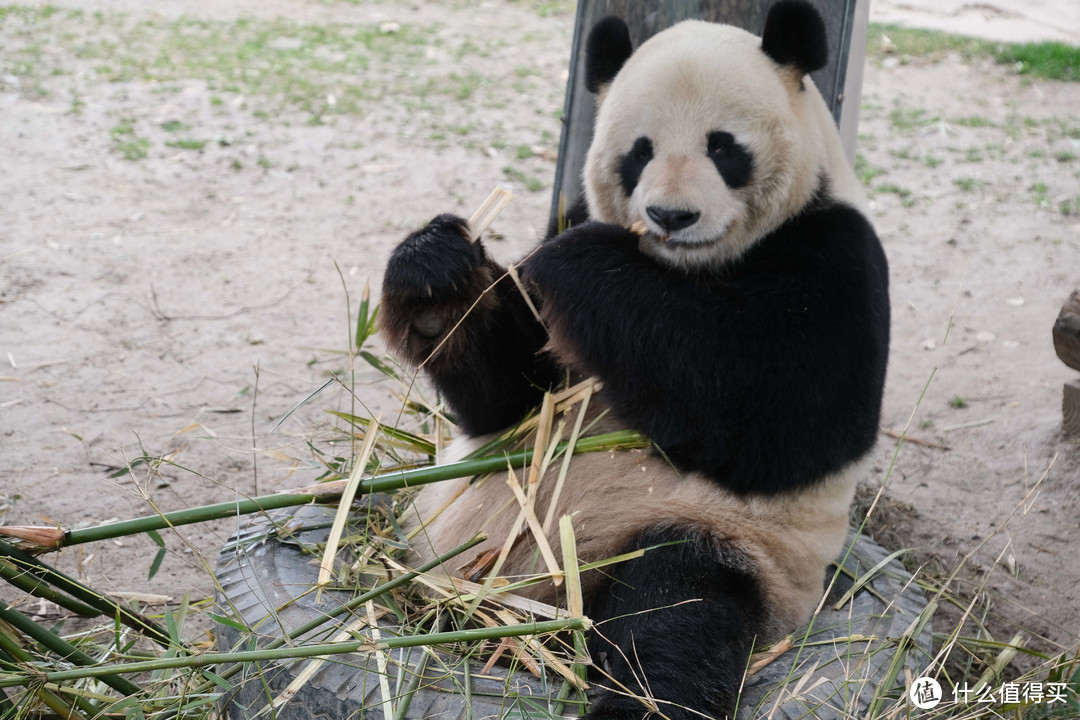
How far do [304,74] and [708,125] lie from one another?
756 cm

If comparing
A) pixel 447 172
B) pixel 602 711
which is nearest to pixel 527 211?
pixel 447 172

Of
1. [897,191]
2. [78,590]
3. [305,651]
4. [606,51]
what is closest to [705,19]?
[606,51]

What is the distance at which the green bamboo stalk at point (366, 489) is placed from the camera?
2.59m

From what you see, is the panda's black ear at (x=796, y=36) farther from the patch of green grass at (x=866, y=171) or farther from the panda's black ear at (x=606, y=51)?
the patch of green grass at (x=866, y=171)

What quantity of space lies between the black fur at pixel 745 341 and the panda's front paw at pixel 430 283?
10.0 inches

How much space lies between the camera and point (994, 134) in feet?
28.2

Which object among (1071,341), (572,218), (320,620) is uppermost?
(572,218)

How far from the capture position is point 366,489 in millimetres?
2926

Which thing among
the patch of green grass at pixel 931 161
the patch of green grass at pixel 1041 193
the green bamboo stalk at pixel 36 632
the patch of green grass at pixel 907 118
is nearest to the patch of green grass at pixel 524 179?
the patch of green grass at pixel 931 161

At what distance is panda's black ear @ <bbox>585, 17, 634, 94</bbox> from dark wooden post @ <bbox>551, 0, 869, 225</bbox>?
0.41m

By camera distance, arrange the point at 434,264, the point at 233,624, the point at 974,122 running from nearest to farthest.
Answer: the point at 233,624
the point at 434,264
the point at 974,122

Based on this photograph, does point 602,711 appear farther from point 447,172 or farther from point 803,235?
point 447,172

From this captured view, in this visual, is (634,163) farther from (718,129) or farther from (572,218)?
→ (572,218)

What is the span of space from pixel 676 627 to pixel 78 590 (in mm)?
1694
